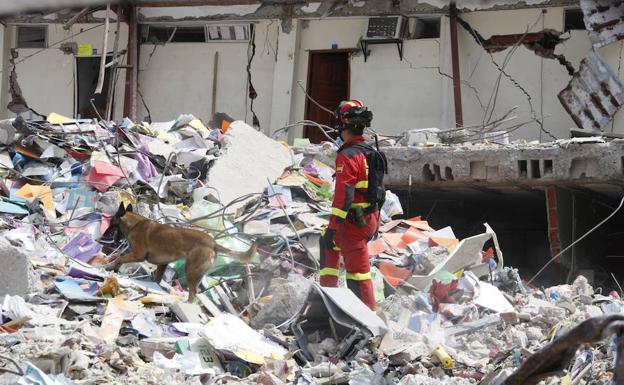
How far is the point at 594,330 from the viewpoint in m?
3.54

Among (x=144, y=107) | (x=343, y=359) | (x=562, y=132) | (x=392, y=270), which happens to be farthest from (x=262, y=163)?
(x=144, y=107)

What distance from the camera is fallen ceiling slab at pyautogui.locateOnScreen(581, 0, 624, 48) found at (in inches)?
582

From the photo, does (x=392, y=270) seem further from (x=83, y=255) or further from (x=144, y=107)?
(x=144, y=107)

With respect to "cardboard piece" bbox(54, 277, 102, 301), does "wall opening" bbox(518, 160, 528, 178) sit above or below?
above

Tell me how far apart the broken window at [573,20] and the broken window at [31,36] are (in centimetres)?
1011

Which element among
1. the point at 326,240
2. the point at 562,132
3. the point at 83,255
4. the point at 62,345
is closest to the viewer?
the point at 62,345

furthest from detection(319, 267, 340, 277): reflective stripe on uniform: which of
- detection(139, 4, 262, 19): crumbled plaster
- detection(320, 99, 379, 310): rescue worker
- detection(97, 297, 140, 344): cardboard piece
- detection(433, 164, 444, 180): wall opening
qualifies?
detection(139, 4, 262, 19): crumbled plaster

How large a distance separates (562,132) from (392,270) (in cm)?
738

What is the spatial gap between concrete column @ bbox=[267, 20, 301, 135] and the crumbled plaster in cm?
75

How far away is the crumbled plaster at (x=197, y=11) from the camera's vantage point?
17.8 meters

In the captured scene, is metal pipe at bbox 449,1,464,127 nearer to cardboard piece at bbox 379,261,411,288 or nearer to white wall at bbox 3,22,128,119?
white wall at bbox 3,22,128,119

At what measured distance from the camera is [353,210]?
752 centimetres

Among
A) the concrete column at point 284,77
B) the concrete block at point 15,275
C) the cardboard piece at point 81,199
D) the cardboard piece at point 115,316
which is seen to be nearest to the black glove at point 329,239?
the cardboard piece at point 115,316

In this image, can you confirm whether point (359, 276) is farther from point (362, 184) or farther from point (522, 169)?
point (522, 169)
